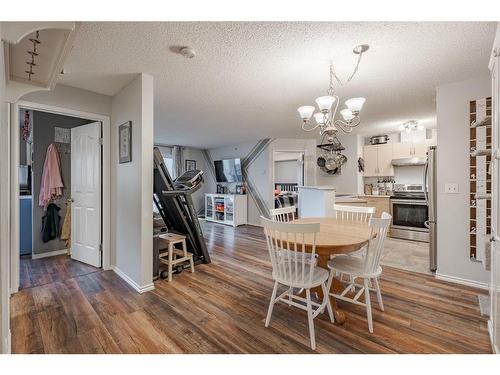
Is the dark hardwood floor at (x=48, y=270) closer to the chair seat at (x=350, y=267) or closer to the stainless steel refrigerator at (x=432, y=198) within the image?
the chair seat at (x=350, y=267)

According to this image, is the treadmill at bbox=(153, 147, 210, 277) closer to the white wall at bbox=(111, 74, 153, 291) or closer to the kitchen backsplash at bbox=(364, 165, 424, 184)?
the white wall at bbox=(111, 74, 153, 291)

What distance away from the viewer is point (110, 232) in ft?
9.95

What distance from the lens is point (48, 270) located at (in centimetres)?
297

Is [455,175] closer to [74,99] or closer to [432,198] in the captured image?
[432,198]

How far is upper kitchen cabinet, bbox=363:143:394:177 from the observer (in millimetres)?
5066

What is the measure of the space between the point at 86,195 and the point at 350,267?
3.40 metres

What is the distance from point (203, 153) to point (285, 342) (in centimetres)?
688

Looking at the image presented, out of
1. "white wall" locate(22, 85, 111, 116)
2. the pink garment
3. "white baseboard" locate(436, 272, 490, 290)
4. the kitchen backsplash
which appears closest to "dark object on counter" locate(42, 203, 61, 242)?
the pink garment

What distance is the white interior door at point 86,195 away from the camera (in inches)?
120

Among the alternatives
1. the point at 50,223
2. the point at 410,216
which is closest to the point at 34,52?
the point at 50,223

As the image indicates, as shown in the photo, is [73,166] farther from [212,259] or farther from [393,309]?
[393,309]

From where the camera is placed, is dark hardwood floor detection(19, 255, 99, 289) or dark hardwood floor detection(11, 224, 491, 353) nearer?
dark hardwood floor detection(11, 224, 491, 353)

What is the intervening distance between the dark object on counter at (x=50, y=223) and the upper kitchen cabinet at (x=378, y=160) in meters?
6.07

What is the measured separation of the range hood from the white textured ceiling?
4.52 feet
